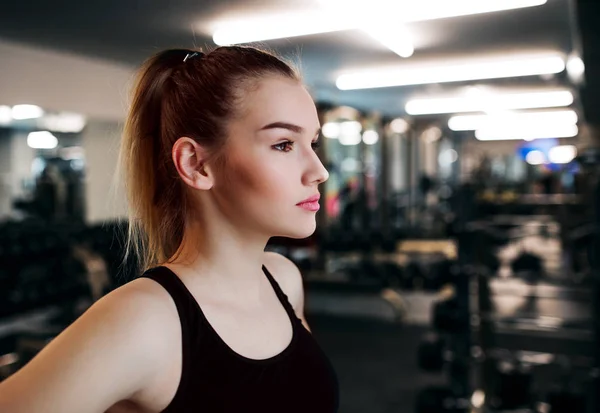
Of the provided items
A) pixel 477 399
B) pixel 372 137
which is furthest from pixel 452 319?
pixel 372 137

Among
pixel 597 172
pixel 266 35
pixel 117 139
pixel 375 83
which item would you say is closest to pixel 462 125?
pixel 375 83

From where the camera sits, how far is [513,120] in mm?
8438

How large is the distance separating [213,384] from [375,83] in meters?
4.63

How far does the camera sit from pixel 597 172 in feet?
7.54

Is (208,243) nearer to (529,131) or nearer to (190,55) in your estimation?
(190,55)

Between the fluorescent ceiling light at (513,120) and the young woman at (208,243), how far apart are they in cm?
752

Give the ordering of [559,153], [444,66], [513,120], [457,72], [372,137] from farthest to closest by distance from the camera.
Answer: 1. [559,153]
2. [513,120]
3. [372,137]
4. [457,72]
5. [444,66]

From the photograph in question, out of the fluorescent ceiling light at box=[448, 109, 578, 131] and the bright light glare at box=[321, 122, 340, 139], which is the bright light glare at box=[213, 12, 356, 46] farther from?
the fluorescent ceiling light at box=[448, 109, 578, 131]

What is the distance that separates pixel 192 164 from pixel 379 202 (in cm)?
711

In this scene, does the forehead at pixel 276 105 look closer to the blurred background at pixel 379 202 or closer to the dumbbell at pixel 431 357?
the blurred background at pixel 379 202

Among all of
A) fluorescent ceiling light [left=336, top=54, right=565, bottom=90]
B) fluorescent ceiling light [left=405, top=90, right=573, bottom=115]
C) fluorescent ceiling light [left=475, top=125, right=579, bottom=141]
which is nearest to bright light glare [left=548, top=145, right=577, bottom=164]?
fluorescent ceiling light [left=475, top=125, right=579, bottom=141]

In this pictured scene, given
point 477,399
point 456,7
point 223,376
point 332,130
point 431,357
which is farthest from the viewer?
point 332,130

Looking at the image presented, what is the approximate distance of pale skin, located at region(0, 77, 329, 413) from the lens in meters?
0.52

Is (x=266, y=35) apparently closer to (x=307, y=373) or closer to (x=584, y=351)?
(x=307, y=373)
